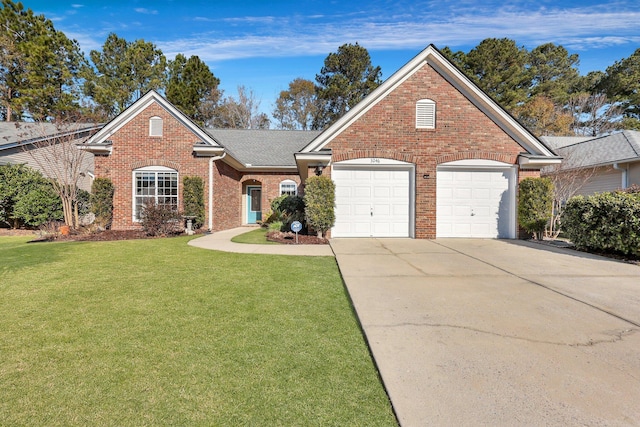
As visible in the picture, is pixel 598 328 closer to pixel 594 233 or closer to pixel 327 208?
pixel 594 233

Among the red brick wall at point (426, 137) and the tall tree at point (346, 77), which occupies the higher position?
the tall tree at point (346, 77)

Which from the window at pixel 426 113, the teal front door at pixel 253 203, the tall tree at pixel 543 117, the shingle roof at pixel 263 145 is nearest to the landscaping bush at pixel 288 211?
the shingle roof at pixel 263 145

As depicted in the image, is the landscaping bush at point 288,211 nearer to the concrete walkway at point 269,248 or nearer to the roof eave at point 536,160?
the concrete walkway at point 269,248

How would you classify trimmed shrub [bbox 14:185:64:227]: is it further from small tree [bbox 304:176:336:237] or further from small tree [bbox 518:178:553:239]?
small tree [bbox 518:178:553:239]

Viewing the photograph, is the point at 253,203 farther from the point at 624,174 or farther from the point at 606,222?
the point at 624,174

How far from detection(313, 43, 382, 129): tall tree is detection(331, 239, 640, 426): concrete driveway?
95.0ft

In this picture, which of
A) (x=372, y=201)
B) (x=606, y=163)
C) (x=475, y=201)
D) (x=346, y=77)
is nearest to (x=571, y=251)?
(x=475, y=201)

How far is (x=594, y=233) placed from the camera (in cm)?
812

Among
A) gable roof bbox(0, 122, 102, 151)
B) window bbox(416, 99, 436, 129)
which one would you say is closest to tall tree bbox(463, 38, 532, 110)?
window bbox(416, 99, 436, 129)

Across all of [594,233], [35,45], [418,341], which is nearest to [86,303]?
[418,341]

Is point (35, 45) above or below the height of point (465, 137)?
above

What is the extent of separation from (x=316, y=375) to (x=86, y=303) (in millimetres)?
3752

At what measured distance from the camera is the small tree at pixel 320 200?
1032 centimetres

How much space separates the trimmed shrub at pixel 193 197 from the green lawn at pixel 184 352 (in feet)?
23.6
